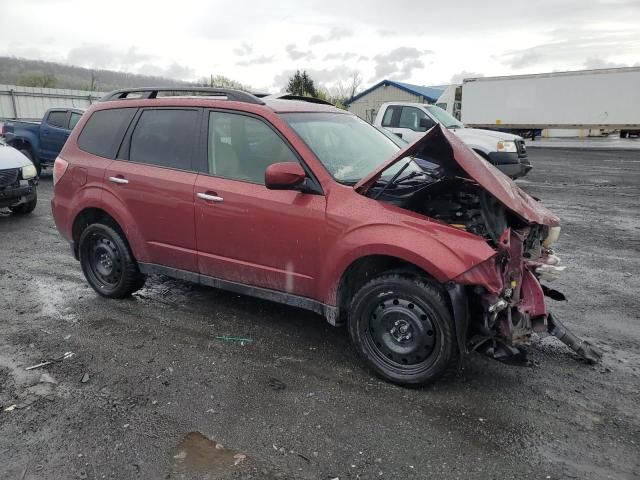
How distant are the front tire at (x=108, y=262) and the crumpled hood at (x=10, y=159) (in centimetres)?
446

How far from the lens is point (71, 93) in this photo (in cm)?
2741

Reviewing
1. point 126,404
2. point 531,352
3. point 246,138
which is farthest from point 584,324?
point 126,404

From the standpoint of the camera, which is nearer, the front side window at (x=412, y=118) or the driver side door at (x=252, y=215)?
the driver side door at (x=252, y=215)

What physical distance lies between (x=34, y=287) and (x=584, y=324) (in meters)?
5.32

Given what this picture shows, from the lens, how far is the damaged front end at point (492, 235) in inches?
124

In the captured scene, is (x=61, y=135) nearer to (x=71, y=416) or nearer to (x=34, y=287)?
(x=34, y=287)

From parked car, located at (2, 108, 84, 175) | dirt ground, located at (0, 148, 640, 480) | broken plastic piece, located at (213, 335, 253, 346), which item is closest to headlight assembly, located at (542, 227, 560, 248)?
dirt ground, located at (0, 148, 640, 480)

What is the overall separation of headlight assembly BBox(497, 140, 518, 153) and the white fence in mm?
18399

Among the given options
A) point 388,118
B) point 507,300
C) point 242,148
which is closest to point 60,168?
point 242,148

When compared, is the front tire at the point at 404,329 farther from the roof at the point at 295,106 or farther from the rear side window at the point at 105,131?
the rear side window at the point at 105,131

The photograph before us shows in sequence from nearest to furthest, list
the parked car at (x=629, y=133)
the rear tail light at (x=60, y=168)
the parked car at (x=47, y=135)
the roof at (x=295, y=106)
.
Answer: the roof at (x=295, y=106), the rear tail light at (x=60, y=168), the parked car at (x=47, y=135), the parked car at (x=629, y=133)

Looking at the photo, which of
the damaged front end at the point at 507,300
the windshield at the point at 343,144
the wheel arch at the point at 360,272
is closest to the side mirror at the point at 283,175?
the windshield at the point at 343,144

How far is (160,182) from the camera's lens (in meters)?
4.29

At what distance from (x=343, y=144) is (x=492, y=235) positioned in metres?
1.43
